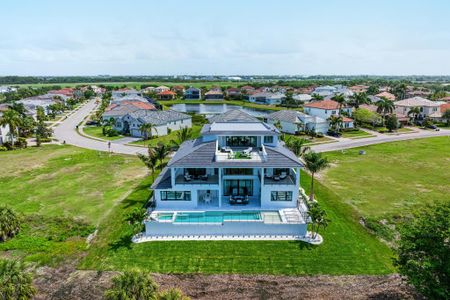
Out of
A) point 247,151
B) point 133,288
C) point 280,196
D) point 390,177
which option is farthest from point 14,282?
point 390,177

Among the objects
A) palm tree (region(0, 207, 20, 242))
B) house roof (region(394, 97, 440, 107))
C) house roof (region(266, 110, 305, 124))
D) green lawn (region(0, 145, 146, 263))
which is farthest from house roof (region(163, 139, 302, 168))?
house roof (region(394, 97, 440, 107))

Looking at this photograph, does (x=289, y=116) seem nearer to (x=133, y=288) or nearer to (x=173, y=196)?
(x=173, y=196)

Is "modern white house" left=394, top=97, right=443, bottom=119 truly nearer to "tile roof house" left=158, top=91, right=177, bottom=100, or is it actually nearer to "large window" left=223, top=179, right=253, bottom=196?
"large window" left=223, top=179, right=253, bottom=196

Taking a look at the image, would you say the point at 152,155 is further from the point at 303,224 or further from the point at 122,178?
the point at 303,224

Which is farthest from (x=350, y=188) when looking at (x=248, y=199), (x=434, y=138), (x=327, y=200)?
(x=434, y=138)

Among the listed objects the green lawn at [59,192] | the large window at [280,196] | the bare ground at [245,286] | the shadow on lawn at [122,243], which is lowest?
the bare ground at [245,286]

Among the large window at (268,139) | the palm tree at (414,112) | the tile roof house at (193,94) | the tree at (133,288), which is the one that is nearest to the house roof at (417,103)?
the palm tree at (414,112)

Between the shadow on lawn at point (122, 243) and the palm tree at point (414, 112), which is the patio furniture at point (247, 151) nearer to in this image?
the shadow on lawn at point (122, 243)
